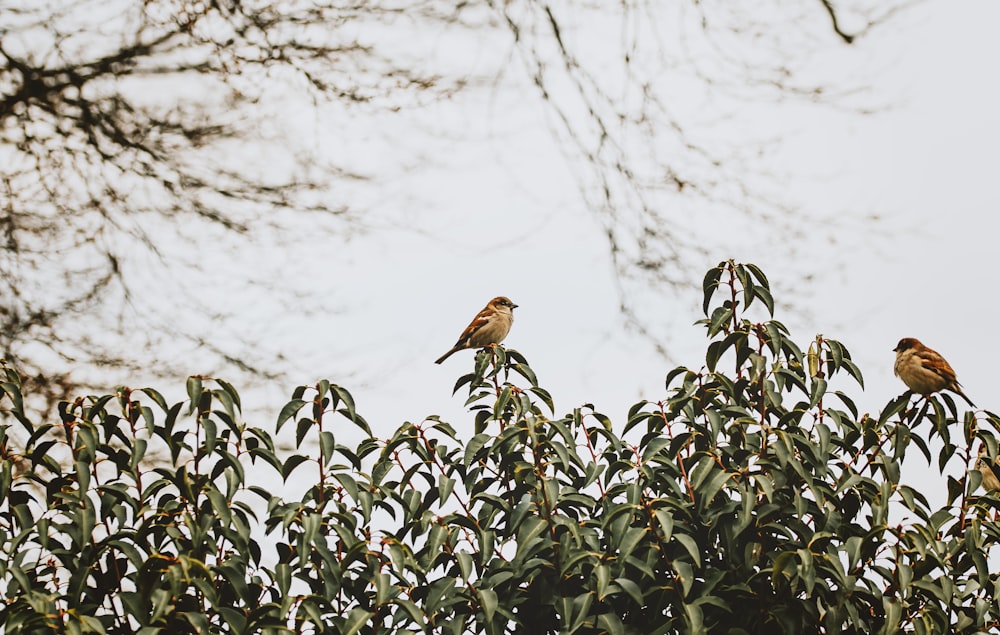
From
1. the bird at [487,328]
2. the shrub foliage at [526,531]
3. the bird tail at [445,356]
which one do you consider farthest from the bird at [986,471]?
the bird tail at [445,356]

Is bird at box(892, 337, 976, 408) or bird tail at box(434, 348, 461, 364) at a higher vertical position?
bird tail at box(434, 348, 461, 364)

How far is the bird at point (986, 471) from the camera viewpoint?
3042 mm

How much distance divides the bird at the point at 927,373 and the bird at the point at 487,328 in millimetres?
1371

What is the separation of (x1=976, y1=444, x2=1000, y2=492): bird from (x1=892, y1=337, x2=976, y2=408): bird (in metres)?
0.19

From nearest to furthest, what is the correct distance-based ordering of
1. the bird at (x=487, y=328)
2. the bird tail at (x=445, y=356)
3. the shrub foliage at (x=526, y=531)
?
the shrub foliage at (x=526, y=531) < the bird at (x=487, y=328) < the bird tail at (x=445, y=356)

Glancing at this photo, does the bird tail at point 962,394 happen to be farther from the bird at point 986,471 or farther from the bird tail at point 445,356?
the bird tail at point 445,356

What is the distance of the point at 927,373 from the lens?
3254mm

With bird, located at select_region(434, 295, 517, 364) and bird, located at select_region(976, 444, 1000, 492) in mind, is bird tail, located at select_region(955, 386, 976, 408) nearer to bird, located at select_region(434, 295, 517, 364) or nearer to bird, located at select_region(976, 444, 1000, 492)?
bird, located at select_region(976, 444, 1000, 492)

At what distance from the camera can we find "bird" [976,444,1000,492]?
120 inches

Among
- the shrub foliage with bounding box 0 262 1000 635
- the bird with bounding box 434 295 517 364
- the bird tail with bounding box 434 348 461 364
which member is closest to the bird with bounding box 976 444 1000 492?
the shrub foliage with bounding box 0 262 1000 635

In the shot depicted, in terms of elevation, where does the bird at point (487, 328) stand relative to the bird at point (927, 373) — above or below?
above

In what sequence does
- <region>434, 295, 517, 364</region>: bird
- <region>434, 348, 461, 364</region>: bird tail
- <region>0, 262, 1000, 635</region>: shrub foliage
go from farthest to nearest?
<region>434, 348, 461, 364</region>: bird tail, <region>434, 295, 517, 364</region>: bird, <region>0, 262, 1000, 635</region>: shrub foliage

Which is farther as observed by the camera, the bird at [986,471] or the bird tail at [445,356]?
the bird tail at [445,356]

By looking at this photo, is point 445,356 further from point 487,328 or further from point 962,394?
point 962,394
